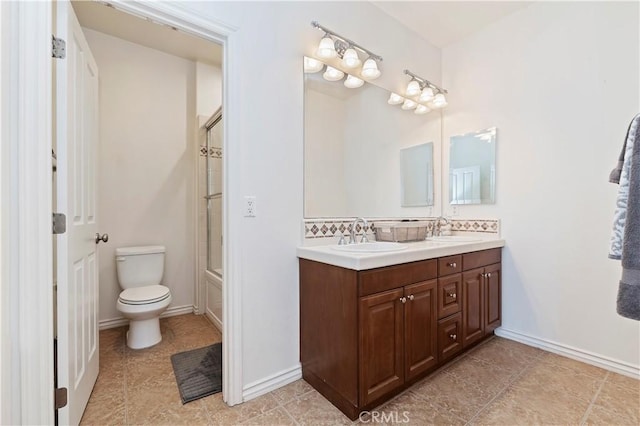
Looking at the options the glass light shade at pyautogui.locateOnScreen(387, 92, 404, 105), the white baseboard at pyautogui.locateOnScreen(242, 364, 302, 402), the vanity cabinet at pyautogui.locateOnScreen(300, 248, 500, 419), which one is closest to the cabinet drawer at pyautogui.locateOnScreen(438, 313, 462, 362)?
the vanity cabinet at pyautogui.locateOnScreen(300, 248, 500, 419)

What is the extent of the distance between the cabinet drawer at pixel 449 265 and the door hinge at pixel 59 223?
6.16 ft

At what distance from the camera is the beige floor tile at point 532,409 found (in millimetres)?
1414

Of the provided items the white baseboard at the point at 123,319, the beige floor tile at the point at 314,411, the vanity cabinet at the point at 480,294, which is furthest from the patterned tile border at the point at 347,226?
the white baseboard at the point at 123,319

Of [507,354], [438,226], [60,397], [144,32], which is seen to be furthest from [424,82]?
[60,397]

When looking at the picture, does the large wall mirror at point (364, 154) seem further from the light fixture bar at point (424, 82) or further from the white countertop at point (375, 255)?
the white countertop at point (375, 255)

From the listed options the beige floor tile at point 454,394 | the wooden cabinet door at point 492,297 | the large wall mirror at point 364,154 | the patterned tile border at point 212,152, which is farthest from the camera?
the patterned tile border at point 212,152

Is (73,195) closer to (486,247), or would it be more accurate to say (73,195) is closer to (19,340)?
(19,340)

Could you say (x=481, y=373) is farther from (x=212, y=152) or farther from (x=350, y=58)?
(x=212, y=152)

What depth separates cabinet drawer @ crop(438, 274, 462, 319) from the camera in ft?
5.88

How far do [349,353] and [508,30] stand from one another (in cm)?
272

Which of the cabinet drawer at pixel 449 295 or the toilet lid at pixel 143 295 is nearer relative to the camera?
the cabinet drawer at pixel 449 295

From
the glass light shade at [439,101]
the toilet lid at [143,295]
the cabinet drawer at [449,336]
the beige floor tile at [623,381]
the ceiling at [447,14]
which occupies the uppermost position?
the ceiling at [447,14]

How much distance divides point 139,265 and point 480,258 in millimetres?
2762

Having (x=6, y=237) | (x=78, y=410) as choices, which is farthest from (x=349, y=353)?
(x=6, y=237)
